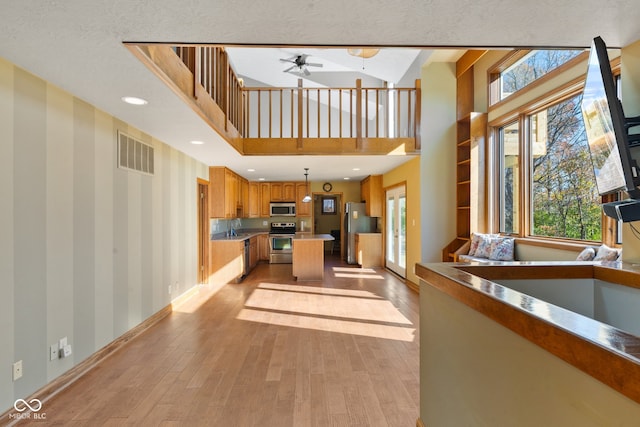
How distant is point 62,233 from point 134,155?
1321mm

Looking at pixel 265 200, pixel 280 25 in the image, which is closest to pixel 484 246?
pixel 280 25

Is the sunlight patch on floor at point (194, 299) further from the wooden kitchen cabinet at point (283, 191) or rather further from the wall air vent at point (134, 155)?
the wooden kitchen cabinet at point (283, 191)

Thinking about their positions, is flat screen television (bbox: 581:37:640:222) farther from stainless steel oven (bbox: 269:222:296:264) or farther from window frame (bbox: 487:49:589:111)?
stainless steel oven (bbox: 269:222:296:264)

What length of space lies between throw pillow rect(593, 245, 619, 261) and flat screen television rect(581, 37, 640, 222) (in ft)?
4.01

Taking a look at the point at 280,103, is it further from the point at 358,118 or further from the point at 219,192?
the point at 219,192

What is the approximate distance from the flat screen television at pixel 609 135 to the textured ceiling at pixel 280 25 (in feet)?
0.95

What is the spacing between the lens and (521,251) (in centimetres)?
429

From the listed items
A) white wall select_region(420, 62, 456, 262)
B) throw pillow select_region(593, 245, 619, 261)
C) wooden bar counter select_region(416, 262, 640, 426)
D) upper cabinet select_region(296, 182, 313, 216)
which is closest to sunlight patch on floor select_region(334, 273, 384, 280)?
white wall select_region(420, 62, 456, 262)

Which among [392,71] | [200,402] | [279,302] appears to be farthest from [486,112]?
[200,402]

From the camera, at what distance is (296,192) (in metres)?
9.49

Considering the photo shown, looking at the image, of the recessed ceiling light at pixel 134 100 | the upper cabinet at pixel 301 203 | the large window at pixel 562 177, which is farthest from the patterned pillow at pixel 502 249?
the upper cabinet at pixel 301 203

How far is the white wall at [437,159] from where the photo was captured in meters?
5.39

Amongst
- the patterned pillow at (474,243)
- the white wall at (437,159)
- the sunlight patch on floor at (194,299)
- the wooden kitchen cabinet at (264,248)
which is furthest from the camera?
the wooden kitchen cabinet at (264,248)

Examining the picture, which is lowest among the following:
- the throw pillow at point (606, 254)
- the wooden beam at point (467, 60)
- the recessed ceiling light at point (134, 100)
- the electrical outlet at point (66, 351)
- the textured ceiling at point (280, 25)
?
the electrical outlet at point (66, 351)
